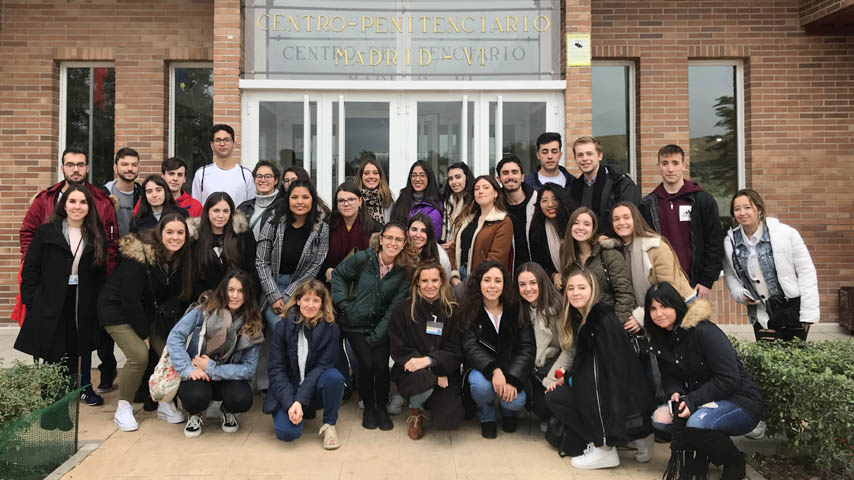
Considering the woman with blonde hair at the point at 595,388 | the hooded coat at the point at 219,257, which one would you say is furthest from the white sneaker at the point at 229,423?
the woman with blonde hair at the point at 595,388

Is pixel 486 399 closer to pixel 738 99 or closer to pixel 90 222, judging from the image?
pixel 90 222

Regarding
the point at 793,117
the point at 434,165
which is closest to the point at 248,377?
the point at 434,165

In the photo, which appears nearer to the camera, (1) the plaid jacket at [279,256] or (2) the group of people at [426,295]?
(2) the group of people at [426,295]

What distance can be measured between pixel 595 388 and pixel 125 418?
11.0ft

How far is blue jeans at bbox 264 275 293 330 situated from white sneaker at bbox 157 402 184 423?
35.9 inches

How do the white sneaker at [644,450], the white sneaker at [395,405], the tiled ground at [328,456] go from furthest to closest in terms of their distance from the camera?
the white sneaker at [395,405], the white sneaker at [644,450], the tiled ground at [328,456]

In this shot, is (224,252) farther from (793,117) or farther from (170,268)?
(793,117)

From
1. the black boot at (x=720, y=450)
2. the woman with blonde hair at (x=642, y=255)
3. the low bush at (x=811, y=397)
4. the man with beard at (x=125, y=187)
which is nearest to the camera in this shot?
the low bush at (x=811, y=397)

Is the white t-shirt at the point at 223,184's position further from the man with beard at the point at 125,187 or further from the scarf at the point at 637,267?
the scarf at the point at 637,267

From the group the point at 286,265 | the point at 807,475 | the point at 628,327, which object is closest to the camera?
the point at 807,475

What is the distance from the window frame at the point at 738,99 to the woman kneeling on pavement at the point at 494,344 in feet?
16.8

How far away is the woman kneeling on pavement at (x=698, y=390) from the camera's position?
346 centimetres

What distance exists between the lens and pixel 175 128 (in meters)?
8.15

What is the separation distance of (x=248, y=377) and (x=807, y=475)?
3.68 m
